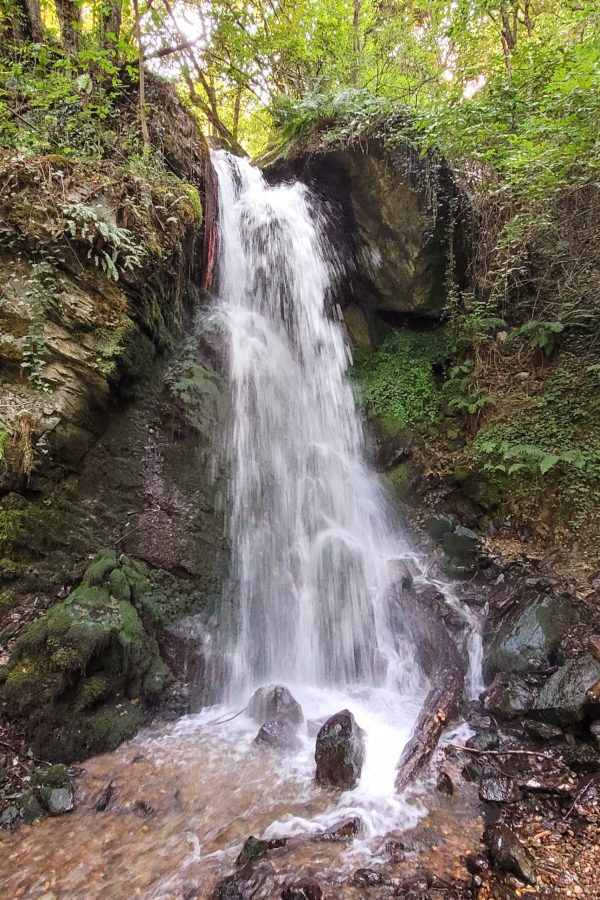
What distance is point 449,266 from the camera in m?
8.72

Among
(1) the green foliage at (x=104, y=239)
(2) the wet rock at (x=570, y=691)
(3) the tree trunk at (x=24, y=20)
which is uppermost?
(3) the tree trunk at (x=24, y=20)

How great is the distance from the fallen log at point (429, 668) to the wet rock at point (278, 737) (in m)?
1.06

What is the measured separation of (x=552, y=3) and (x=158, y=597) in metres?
14.5

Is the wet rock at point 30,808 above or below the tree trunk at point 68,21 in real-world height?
below

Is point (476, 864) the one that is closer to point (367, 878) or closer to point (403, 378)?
point (367, 878)

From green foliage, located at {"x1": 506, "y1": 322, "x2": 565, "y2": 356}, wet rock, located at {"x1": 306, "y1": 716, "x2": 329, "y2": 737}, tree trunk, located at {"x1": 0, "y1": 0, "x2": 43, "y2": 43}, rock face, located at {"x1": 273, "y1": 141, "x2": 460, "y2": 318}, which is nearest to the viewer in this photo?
wet rock, located at {"x1": 306, "y1": 716, "x2": 329, "y2": 737}

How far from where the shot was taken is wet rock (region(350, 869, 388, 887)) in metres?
2.88

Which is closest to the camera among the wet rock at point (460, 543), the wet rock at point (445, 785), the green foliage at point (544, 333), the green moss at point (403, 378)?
the wet rock at point (445, 785)

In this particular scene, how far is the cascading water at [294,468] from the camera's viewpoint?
5.95 metres

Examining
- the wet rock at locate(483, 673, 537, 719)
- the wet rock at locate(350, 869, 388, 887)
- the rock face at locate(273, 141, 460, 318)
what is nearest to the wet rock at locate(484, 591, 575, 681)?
the wet rock at locate(483, 673, 537, 719)

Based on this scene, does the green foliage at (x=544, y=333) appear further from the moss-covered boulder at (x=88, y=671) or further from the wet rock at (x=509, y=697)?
the moss-covered boulder at (x=88, y=671)

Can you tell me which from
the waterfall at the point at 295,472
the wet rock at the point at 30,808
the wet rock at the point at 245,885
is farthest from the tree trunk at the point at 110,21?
the wet rock at the point at 245,885

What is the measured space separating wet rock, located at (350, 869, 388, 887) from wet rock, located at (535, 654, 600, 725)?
2316 mm

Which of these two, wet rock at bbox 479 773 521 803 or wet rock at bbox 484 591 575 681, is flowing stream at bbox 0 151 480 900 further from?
wet rock at bbox 484 591 575 681
